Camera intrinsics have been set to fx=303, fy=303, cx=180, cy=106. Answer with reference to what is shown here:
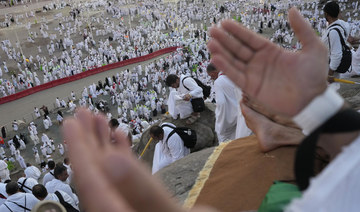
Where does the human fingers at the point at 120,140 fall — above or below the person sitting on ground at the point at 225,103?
above

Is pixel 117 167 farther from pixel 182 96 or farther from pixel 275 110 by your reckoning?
pixel 182 96

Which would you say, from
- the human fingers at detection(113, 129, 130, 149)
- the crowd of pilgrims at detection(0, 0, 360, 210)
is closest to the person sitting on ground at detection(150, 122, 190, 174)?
the human fingers at detection(113, 129, 130, 149)

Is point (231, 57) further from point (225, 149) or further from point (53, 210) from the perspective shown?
point (53, 210)

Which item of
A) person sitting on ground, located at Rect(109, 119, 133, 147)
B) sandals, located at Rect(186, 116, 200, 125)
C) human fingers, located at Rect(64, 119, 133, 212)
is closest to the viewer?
human fingers, located at Rect(64, 119, 133, 212)

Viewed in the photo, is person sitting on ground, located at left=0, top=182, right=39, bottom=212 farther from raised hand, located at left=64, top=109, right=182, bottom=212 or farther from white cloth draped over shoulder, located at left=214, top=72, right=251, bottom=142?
raised hand, located at left=64, top=109, right=182, bottom=212

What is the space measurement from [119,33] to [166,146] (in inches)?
772

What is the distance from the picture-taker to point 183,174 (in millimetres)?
2545

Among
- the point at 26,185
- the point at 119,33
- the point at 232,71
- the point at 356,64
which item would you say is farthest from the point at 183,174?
the point at 119,33

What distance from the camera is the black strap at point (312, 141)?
0.93 m

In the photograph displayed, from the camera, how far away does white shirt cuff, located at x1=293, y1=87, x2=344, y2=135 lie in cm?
96

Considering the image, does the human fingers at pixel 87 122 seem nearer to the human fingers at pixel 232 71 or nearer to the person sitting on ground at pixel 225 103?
the human fingers at pixel 232 71

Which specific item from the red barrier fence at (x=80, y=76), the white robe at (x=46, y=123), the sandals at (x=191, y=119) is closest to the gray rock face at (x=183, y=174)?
the sandals at (x=191, y=119)

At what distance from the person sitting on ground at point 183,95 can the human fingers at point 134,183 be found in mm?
4046

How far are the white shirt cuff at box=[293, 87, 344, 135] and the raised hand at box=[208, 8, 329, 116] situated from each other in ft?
0.17
